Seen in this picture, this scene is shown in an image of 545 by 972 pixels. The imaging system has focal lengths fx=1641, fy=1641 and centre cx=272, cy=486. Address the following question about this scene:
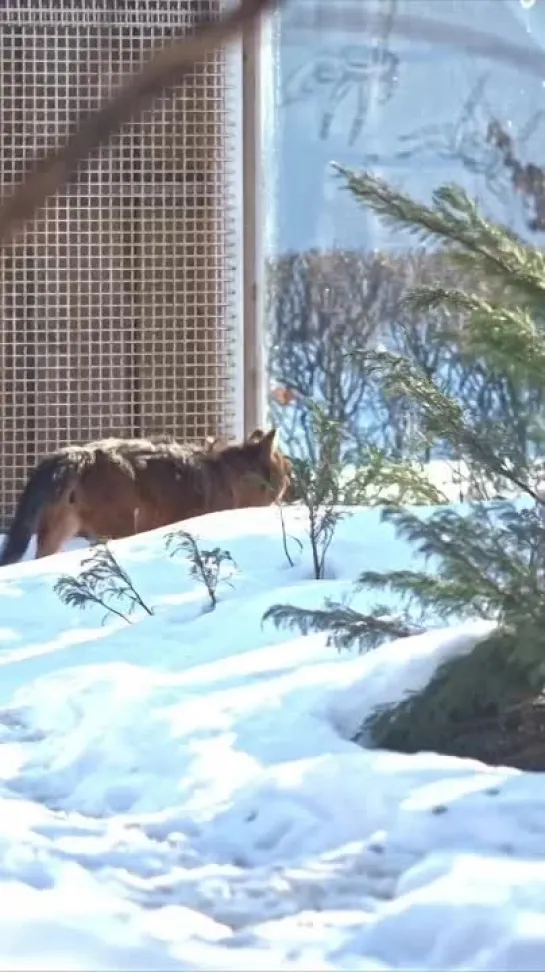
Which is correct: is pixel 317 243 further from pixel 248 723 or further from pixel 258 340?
pixel 248 723

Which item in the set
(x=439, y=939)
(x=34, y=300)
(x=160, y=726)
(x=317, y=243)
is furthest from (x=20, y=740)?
(x=317, y=243)

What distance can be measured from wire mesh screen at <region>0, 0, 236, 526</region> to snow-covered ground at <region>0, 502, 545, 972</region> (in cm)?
477

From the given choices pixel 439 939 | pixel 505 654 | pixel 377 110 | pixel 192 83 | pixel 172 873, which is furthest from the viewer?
pixel 377 110

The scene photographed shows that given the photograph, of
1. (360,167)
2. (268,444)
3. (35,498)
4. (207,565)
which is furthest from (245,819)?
(360,167)

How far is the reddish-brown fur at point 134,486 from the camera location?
29.7 feet

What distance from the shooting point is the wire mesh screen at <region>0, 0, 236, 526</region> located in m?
10.6

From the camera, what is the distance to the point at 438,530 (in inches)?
175

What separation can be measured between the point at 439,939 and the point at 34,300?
26.8 ft

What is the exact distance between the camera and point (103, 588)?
701 cm

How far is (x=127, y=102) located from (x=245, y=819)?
9.62 ft

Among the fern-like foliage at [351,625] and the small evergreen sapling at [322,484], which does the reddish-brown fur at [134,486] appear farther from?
the fern-like foliage at [351,625]

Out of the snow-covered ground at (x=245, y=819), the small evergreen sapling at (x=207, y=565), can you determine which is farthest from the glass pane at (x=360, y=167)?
the snow-covered ground at (x=245, y=819)

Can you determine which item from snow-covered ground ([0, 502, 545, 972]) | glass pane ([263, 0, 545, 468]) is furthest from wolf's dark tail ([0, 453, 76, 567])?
snow-covered ground ([0, 502, 545, 972])

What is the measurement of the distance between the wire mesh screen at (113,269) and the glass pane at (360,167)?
1.75ft
